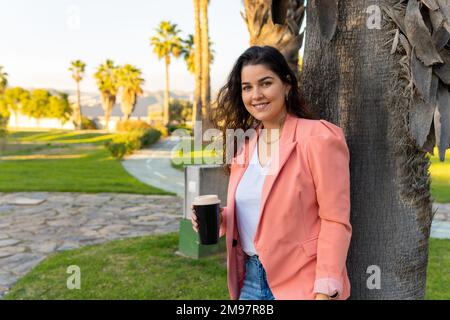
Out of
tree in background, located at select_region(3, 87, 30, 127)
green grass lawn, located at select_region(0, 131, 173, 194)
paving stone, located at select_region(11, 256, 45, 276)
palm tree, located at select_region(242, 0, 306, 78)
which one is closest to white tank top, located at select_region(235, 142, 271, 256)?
A: palm tree, located at select_region(242, 0, 306, 78)

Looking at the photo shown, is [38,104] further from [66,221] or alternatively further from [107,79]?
[66,221]

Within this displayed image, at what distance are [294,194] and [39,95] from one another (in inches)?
2787

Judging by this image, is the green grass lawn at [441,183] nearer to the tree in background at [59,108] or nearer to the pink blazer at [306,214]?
the pink blazer at [306,214]

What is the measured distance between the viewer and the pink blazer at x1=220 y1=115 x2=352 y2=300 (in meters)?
1.66

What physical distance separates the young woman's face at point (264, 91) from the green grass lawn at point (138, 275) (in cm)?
298

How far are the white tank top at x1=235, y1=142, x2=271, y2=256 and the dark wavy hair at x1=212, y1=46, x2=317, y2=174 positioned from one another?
0.77 feet

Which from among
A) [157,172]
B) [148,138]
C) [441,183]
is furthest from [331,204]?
[148,138]

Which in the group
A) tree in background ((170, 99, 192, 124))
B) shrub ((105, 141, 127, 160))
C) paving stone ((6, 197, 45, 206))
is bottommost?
paving stone ((6, 197, 45, 206))

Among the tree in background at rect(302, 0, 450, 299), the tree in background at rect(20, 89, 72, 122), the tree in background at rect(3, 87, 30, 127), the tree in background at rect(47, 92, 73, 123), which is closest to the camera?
the tree in background at rect(302, 0, 450, 299)

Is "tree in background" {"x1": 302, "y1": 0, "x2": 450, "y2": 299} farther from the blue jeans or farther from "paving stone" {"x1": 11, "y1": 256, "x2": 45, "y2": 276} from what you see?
"paving stone" {"x1": 11, "y1": 256, "x2": 45, "y2": 276}

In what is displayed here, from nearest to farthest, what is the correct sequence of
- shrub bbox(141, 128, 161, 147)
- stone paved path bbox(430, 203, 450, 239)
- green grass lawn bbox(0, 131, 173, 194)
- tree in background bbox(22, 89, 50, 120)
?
stone paved path bbox(430, 203, 450, 239), green grass lawn bbox(0, 131, 173, 194), shrub bbox(141, 128, 161, 147), tree in background bbox(22, 89, 50, 120)

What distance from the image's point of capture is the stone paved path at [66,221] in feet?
19.7

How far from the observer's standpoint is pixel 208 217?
206cm

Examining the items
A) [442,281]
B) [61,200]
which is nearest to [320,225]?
[442,281]
